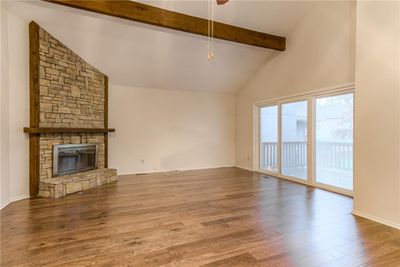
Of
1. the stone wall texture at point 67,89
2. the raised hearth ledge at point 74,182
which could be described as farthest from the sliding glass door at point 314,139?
the stone wall texture at point 67,89

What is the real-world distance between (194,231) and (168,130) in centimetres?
422

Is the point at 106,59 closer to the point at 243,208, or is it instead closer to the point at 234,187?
the point at 234,187

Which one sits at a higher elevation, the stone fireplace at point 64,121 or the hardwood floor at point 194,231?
the stone fireplace at point 64,121

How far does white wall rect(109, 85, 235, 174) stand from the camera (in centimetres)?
603

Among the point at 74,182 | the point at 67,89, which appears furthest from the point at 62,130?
the point at 74,182

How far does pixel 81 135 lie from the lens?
16.5ft

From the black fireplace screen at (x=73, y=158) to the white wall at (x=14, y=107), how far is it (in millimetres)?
537

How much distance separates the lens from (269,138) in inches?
251

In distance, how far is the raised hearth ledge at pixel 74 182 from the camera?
3.91 meters

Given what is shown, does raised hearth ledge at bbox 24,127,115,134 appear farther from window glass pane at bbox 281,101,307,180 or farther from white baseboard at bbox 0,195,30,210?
window glass pane at bbox 281,101,307,180

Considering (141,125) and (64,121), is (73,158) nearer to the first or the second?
(64,121)

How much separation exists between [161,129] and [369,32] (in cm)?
495

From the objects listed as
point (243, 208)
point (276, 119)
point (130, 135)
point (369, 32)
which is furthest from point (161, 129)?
point (369, 32)

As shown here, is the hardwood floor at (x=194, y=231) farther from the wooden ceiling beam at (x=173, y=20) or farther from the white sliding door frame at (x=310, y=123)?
the wooden ceiling beam at (x=173, y=20)
